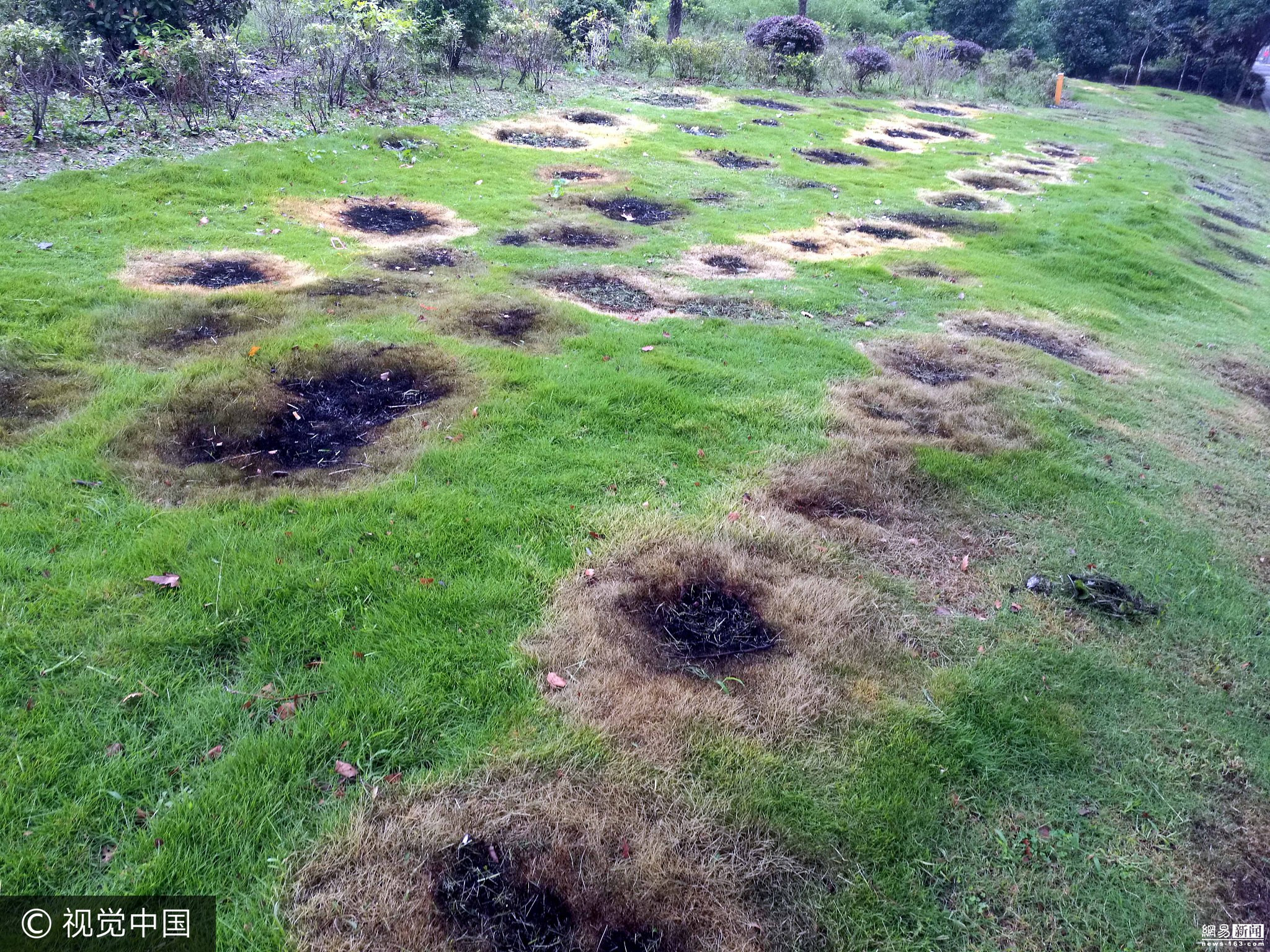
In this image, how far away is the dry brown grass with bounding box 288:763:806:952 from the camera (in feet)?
7.04

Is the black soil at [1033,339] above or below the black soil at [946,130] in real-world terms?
below

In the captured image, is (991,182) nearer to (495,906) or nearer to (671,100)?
(671,100)

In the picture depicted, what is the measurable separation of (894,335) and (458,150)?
7.62 metres

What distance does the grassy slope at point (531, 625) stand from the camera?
2402 millimetres

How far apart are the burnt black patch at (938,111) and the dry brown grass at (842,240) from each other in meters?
11.8

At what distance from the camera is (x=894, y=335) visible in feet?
22.2

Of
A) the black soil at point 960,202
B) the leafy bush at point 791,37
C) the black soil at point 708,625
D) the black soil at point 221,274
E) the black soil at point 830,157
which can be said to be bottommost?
the black soil at point 708,625

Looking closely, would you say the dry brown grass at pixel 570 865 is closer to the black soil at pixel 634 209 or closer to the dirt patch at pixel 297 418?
the dirt patch at pixel 297 418

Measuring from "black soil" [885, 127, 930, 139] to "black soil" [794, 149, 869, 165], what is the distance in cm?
309

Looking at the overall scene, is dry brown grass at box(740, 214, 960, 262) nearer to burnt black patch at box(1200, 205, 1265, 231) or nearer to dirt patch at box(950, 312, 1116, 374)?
dirt patch at box(950, 312, 1116, 374)

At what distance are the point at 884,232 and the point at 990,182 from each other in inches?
197

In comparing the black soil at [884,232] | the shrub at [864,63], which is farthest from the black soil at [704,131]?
the shrub at [864,63]

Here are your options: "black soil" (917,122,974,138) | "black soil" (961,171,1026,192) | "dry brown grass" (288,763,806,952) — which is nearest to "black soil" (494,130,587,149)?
"black soil" (961,171,1026,192)

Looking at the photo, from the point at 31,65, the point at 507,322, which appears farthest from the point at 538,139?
the point at 507,322
